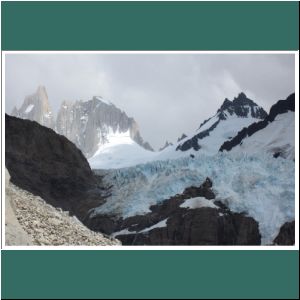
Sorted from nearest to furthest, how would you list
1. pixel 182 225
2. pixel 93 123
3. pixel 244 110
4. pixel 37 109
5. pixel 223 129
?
1. pixel 93 123
2. pixel 37 109
3. pixel 244 110
4. pixel 182 225
5. pixel 223 129

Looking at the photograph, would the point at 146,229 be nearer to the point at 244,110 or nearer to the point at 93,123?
the point at 244,110

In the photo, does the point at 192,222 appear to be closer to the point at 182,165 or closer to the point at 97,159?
the point at 182,165

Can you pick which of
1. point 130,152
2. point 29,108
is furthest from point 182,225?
point 29,108

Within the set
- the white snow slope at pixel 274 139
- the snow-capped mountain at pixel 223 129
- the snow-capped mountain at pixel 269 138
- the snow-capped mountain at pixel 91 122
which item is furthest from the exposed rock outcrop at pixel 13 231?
the white snow slope at pixel 274 139

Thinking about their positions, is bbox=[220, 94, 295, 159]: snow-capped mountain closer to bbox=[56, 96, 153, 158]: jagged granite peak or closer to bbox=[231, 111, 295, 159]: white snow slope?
bbox=[231, 111, 295, 159]: white snow slope

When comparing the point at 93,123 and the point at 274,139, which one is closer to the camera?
the point at 93,123

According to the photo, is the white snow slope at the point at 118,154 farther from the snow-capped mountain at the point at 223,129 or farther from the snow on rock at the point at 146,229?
the snow on rock at the point at 146,229
